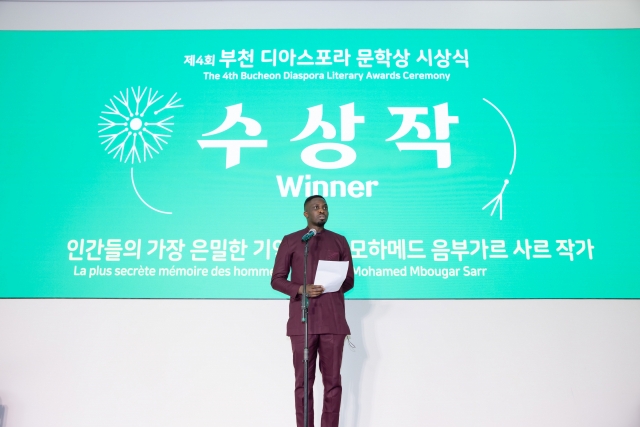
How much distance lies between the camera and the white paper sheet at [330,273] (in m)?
2.86

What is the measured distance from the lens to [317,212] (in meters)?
3.14

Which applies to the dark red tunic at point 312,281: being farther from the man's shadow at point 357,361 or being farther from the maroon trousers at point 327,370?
the man's shadow at point 357,361

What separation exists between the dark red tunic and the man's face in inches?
3.2

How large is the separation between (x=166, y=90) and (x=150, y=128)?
31cm

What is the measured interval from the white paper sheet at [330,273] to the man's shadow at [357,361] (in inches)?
39.2

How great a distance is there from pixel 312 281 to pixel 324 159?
121 cm

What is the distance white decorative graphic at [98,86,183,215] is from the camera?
13.4ft


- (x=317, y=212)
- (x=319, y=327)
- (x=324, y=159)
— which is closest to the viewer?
(x=319, y=327)

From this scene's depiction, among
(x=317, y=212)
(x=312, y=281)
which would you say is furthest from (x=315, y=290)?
(x=317, y=212)

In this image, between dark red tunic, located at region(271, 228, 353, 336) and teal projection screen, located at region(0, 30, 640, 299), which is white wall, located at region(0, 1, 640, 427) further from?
dark red tunic, located at region(271, 228, 353, 336)

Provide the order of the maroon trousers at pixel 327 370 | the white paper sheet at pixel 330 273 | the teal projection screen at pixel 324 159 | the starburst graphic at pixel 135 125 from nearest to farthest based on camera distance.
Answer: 1. the white paper sheet at pixel 330 273
2. the maroon trousers at pixel 327 370
3. the teal projection screen at pixel 324 159
4. the starburst graphic at pixel 135 125

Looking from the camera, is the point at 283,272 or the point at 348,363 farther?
the point at 348,363

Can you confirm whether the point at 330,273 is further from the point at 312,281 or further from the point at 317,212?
the point at 317,212

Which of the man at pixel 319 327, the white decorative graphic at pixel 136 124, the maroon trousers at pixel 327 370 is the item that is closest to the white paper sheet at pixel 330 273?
the man at pixel 319 327
